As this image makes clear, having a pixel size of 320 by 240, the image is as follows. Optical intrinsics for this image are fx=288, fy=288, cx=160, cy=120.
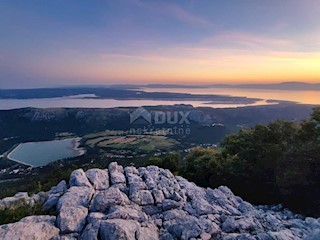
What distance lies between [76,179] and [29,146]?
294 feet

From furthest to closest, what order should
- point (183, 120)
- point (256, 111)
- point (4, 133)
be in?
point (4, 133)
point (183, 120)
point (256, 111)

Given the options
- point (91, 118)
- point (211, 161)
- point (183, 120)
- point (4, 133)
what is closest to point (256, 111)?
point (183, 120)

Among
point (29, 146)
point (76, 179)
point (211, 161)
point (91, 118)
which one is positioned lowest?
point (29, 146)

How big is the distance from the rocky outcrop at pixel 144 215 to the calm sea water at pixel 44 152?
61.1 meters

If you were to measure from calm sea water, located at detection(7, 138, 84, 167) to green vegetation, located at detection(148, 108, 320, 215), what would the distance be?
56.6 meters

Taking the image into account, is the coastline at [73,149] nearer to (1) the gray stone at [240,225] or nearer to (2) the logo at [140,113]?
(2) the logo at [140,113]

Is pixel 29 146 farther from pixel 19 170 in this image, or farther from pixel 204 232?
pixel 204 232

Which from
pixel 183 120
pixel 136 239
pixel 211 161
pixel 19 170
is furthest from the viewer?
pixel 183 120

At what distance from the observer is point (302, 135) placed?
1449 cm

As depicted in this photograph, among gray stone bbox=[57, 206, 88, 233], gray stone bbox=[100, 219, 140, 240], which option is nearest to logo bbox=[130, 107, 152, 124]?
gray stone bbox=[57, 206, 88, 233]

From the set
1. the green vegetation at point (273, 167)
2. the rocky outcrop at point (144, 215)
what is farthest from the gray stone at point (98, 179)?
the green vegetation at point (273, 167)

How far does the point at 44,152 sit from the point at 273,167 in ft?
254

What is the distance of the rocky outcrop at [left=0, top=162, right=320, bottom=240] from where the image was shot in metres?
6.99

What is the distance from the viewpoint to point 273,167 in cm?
1409
